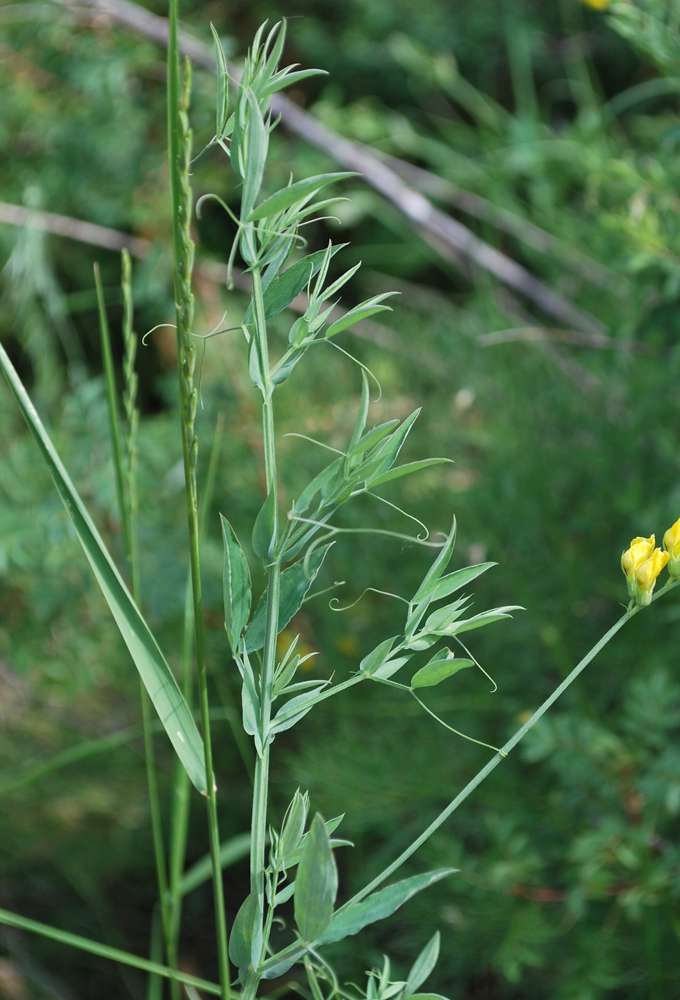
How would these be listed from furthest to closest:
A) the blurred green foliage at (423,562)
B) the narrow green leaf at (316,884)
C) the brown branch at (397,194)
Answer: the brown branch at (397,194) → the blurred green foliage at (423,562) → the narrow green leaf at (316,884)

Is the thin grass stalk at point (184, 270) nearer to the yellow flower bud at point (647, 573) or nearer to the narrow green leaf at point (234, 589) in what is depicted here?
the narrow green leaf at point (234, 589)

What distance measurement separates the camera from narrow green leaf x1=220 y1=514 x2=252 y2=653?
0.31m

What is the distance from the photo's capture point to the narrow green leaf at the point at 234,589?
1.02 ft

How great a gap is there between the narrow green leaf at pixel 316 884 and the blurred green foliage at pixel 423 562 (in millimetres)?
403

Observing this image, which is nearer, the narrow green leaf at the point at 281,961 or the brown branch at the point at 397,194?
the narrow green leaf at the point at 281,961

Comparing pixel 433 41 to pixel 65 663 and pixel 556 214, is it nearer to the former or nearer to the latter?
pixel 556 214

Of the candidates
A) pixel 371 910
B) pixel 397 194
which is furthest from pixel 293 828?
pixel 397 194

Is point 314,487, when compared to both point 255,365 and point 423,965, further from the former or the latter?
point 423,965

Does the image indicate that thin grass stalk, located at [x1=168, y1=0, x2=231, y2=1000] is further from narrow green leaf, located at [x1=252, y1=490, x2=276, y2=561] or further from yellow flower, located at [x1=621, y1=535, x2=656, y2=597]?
yellow flower, located at [x1=621, y1=535, x2=656, y2=597]

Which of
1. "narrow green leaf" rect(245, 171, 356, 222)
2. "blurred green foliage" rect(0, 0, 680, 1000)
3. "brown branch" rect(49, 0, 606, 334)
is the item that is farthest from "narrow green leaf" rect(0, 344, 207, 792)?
"brown branch" rect(49, 0, 606, 334)

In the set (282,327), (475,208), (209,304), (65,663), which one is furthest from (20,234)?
(475,208)

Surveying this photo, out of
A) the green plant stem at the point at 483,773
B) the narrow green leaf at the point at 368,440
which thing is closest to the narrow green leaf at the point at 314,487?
the narrow green leaf at the point at 368,440

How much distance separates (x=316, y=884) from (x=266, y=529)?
12 centimetres

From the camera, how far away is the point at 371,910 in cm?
29
